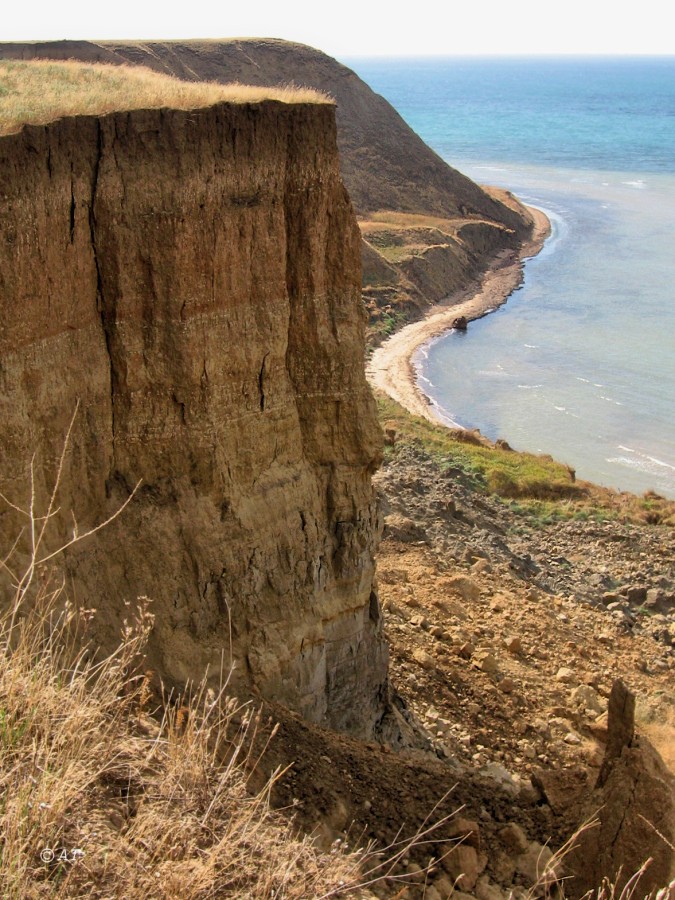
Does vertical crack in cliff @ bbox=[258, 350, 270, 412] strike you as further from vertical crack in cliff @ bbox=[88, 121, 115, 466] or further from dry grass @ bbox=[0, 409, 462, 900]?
dry grass @ bbox=[0, 409, 462, 900]

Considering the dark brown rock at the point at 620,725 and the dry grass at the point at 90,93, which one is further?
the dark brown rock at the point at 620,725

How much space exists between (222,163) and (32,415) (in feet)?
11.5

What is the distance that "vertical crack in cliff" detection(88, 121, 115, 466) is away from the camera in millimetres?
10422

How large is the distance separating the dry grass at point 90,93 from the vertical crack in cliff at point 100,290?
450mm

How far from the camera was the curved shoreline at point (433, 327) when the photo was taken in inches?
1893

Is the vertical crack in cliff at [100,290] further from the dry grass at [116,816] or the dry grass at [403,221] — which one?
the dry grass at [403,221]

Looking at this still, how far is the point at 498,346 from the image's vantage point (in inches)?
2253

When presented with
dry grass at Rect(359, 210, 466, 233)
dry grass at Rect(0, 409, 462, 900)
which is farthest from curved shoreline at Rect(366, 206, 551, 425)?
dry grass at Rect(0, 409, 462, 900)

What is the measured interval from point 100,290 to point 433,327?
49534mm

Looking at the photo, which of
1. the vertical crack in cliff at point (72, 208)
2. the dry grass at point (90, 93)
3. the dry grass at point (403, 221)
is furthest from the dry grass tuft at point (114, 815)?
the dry grass at point (403, 221)

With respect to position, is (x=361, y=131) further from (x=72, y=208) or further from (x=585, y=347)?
(x=72, y=208)

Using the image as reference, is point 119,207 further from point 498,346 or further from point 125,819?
point 498,346

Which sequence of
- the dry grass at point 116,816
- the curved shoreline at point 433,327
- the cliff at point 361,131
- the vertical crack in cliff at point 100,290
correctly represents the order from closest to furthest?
the dry grass at point 116,816 → the vertical crack in cliff at point 100,290 → the curved shoreline at point 433,327 → the cliff at point 361,131

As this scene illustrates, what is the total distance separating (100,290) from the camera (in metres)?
10.8
